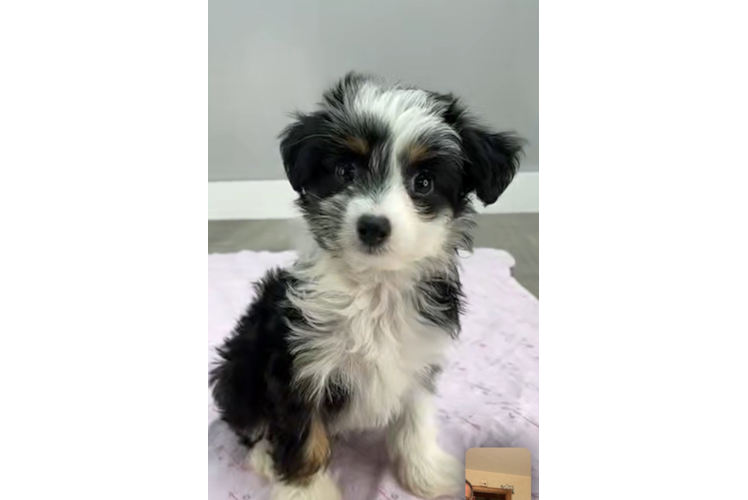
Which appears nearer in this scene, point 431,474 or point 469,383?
point 431,474

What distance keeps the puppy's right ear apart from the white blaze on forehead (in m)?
0.14

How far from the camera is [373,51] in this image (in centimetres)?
198

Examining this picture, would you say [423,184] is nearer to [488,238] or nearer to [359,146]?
[359,146]

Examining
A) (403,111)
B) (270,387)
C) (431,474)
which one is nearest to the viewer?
(403,111)

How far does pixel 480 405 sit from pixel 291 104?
1370 mm

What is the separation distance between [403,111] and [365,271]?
49 cm

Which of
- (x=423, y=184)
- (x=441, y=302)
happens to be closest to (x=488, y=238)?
(x=441, y=302)

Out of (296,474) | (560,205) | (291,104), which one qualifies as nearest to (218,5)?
(291,104)

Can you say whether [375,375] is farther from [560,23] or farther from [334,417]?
[560,23]

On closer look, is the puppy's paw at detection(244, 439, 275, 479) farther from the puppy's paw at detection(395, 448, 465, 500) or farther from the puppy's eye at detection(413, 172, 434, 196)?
the puppy's eye at detection(413, 172, 434, 196)

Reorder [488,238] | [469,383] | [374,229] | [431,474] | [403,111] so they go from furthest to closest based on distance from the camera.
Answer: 1. [469,383]
2. [488,238]
3. [431,474]
4. [403,111]
5. [374,229]

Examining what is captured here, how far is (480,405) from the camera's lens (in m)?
2.32
